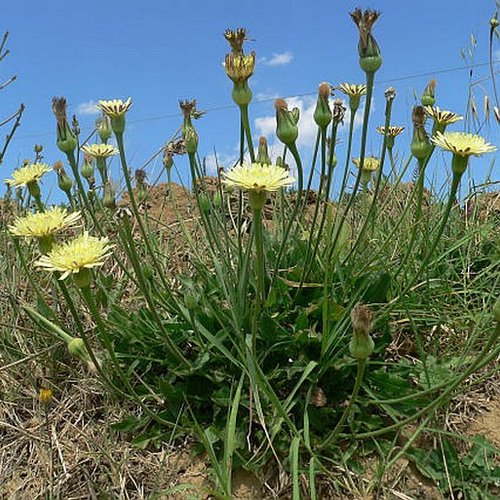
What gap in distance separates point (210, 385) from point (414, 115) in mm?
1025

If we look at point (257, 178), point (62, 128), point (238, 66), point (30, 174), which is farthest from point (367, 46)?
point (30, 174)

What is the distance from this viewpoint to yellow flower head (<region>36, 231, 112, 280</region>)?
5.60 ft

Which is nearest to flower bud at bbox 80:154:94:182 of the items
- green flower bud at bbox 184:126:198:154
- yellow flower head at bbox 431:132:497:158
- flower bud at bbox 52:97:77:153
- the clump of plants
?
the clump of plants

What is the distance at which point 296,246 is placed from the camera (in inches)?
102

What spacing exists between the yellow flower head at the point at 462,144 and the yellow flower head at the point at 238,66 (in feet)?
1.77

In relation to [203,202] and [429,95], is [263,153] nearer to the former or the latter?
[203,202]

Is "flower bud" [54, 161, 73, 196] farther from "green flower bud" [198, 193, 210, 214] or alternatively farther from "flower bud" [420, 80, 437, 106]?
"flower bud" [420, 80, 437, 106]

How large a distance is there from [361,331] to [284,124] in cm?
65

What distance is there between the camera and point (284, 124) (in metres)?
1.93

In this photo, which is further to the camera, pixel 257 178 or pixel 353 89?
pixel 353 89

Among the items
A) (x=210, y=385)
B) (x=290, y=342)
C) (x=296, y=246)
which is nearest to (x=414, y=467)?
(x=290, y=342)

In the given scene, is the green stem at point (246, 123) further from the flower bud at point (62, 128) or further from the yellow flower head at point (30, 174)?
the yellow flower head at point (30, 174)

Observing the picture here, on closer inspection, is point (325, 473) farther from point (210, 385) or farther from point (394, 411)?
point (210, 385)

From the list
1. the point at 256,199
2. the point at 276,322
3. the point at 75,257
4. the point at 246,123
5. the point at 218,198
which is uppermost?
the point at 246,123
